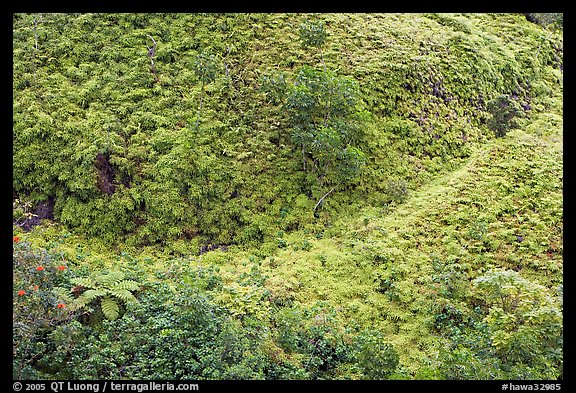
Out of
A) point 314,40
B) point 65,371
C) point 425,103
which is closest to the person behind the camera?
point 65,371

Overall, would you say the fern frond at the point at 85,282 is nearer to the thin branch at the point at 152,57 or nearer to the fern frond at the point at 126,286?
the fern frond at the point at 126,286

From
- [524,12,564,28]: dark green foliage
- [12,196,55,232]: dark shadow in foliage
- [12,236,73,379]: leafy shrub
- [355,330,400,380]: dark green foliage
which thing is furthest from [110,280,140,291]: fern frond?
[524,12,564,28]: dark green foliage

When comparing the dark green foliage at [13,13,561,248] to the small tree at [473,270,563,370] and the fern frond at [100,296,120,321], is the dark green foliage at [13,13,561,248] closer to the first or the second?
the fern frond at [100,296,120,321]

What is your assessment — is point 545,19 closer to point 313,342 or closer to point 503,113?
point 503,113

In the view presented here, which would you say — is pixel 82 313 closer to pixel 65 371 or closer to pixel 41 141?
pixel 65 371

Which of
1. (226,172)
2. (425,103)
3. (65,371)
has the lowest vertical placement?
(65,371)

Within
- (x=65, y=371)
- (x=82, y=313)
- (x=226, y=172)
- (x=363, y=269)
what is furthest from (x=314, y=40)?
(x=65, y=371)

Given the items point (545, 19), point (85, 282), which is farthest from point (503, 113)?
point (85, 282)
